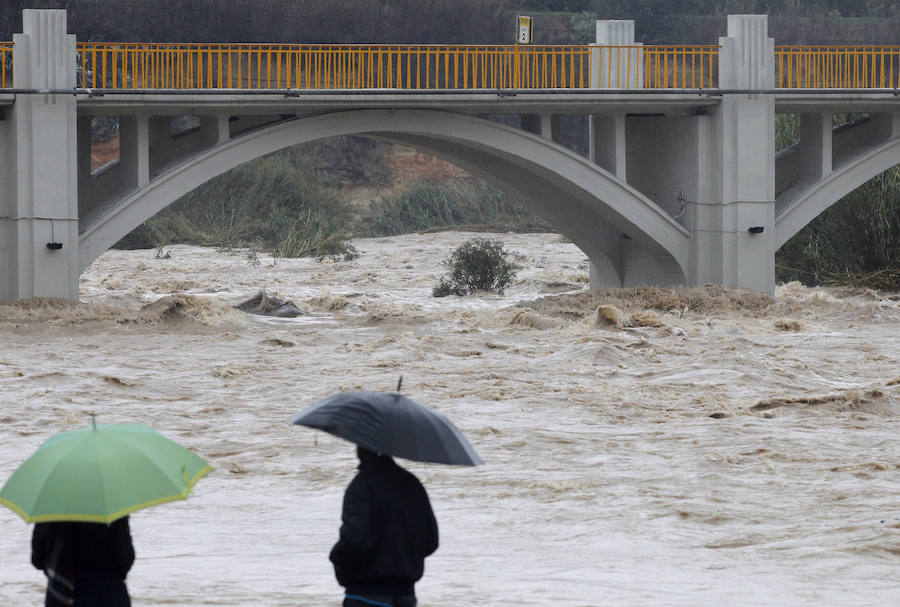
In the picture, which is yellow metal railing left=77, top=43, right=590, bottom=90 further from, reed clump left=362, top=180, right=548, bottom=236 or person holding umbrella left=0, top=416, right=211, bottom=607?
reed clump left=362, top=180, right=548, bottom=236

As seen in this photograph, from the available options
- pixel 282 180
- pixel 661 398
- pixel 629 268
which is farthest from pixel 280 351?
pixel 282 180

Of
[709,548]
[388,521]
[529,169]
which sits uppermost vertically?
[529,169]

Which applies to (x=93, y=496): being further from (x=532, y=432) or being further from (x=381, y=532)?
(x=532, y=432)

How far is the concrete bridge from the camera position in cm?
2200

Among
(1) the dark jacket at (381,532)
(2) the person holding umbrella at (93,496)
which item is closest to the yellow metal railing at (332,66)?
(1) the dark jacket at (381,532)

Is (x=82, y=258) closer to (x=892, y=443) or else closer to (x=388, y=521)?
(x=892, y=443)

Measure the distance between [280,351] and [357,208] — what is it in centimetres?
2982

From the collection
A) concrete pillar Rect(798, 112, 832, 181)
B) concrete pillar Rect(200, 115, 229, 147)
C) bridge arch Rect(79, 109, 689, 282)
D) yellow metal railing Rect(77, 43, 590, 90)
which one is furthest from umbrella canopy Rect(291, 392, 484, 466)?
concrete pillar Rect(798, 112, 832, 181)

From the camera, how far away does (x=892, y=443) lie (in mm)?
13305

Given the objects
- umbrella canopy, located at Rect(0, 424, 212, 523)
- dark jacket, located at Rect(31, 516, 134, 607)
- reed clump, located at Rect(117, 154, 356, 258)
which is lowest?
dark jacket, located at Rect(31, 516, 134, 607)

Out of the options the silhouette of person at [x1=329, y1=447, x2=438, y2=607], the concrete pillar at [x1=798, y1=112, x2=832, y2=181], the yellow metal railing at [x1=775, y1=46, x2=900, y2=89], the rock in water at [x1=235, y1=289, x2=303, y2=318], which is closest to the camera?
the silhouette of person at [x1=329, y1=447, x2=438, y2=607]

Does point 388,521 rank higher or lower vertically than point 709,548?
higher

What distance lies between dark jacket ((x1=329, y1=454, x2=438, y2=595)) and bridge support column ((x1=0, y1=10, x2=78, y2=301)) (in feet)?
57.1

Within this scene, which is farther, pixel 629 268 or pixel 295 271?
pixel 295 271
